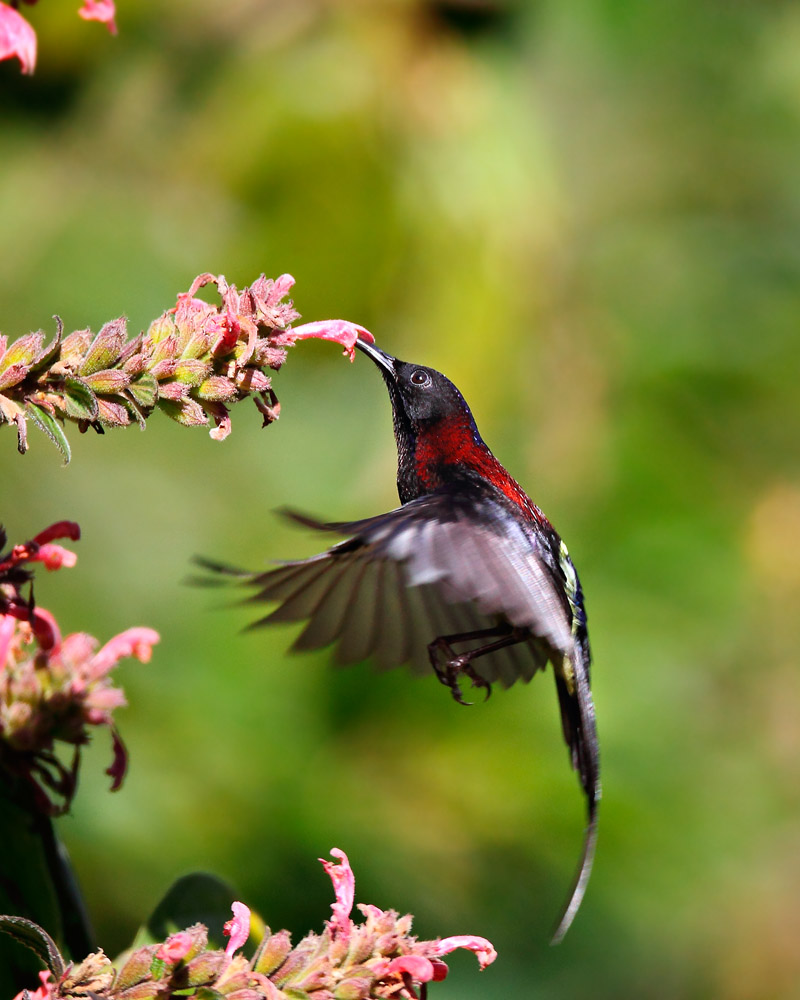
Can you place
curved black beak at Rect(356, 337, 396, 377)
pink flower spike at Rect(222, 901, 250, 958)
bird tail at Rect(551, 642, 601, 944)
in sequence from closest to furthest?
pink flower spike at Rect(222, 901, 250, 958)
bird tail at Rect(551, 642, 601, 944)
curved black beak at Rect(356, 337, 396, 377)

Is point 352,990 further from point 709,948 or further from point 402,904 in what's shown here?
point 709,948

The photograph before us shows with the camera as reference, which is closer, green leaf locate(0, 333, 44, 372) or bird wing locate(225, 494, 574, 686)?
green leaf locate(0, 333, 44, 372)

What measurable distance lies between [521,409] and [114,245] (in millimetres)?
1838

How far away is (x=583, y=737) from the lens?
5.09ft

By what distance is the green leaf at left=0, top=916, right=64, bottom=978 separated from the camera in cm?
89

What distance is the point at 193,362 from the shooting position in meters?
0.94

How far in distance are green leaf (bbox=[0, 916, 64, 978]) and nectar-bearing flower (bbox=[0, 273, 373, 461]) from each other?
36 cm

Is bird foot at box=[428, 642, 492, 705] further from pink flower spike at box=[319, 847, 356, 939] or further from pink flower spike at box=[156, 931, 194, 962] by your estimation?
pink flower spike at box=[156, 931, 194, 962]

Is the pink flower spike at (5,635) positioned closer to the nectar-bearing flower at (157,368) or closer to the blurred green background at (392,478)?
the nectar-bearing flower at (157,368)

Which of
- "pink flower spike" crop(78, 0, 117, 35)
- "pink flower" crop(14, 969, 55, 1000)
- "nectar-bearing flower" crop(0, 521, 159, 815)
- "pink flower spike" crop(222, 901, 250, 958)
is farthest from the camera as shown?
"nectar-bearing flower" crop(0, 521, 159, 815)

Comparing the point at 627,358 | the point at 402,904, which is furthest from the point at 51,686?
the point at 627,358

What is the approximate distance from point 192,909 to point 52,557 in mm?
420

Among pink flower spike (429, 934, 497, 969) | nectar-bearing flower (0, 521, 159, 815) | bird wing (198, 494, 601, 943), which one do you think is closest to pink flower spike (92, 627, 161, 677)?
nectar-bearing flower (0, 521, 159, 815)

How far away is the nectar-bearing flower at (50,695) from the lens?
1197mm
